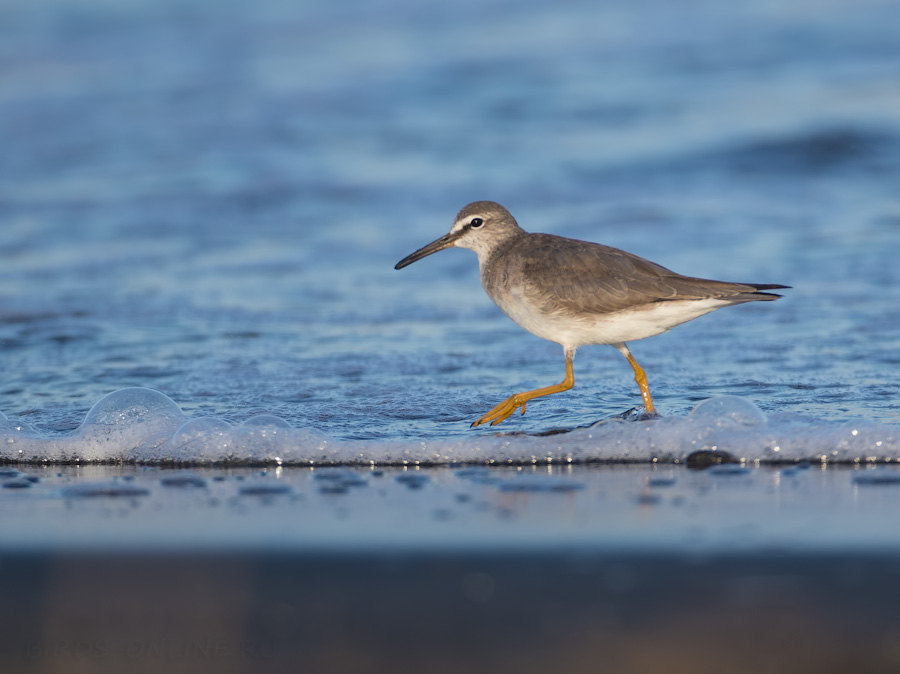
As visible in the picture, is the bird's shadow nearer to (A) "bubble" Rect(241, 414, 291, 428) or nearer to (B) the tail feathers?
(B) the tail feathers

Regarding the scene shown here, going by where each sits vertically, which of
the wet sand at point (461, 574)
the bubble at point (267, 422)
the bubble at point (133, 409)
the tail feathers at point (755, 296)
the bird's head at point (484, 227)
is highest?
the bird's head at point (484, 227)

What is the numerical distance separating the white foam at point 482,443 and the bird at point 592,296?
50 cm

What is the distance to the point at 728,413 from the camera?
5188 millimetres

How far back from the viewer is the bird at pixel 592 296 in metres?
5.70

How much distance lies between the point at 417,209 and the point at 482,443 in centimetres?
740

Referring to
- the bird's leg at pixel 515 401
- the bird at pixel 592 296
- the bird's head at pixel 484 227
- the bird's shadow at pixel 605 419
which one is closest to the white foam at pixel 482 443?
the bird's shadow at pixel 605 419

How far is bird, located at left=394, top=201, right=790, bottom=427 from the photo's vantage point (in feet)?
18.7

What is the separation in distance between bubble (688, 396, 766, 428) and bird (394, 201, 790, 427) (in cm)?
37

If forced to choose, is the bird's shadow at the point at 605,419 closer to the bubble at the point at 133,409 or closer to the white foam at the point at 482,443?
the white foam at the point at 482,443

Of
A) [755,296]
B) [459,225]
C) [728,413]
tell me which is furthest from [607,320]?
[459,225]

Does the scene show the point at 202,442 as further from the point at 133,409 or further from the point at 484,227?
the point at 484,227

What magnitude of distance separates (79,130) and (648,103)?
8.65 m

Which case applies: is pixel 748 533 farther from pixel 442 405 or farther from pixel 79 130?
pixel 79 130

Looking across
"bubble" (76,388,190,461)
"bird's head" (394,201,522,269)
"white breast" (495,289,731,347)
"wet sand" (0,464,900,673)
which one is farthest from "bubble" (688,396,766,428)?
"bubble" (76,388,190,461)
